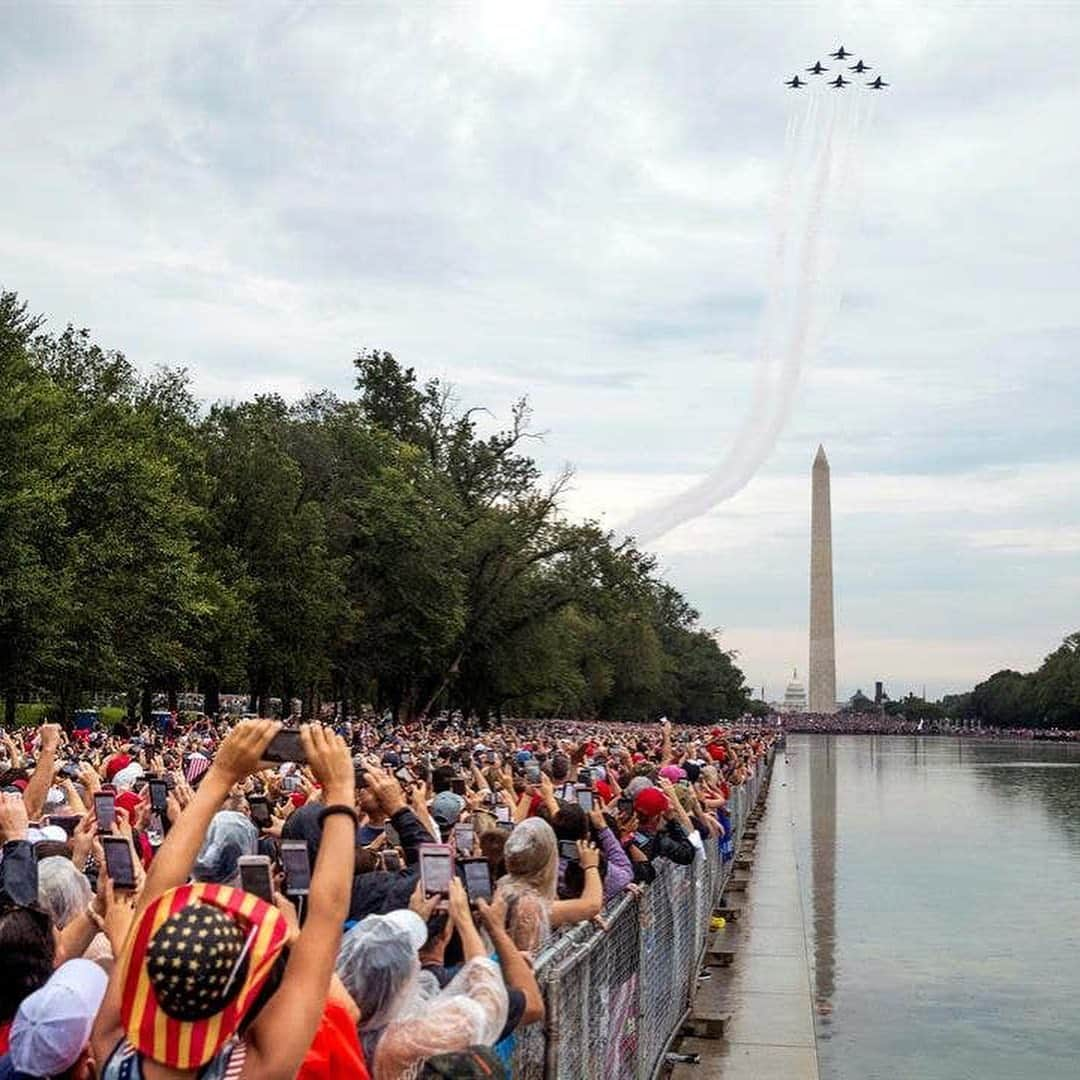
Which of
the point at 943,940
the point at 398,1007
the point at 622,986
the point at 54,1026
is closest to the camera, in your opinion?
the point at 54,1026

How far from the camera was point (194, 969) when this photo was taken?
322 centimetres

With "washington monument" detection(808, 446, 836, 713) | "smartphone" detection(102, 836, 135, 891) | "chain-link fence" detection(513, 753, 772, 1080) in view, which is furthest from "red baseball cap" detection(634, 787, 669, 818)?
"washington monument" detection(808, 446, 836, 713)

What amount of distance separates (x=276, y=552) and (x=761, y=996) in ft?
142

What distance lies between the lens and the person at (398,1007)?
A: 4.29 meters

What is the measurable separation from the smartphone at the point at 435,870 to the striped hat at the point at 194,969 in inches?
72.3

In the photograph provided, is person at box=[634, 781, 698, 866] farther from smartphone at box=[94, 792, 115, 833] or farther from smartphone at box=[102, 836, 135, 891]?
smartphone at box=[102, 836, 135, 891]

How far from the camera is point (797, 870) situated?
984 inches

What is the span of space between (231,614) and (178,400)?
1243cm

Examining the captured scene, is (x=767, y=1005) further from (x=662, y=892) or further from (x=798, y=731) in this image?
(x=798, y=731)

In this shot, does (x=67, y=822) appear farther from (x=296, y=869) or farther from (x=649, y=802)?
(x=649, y=802)

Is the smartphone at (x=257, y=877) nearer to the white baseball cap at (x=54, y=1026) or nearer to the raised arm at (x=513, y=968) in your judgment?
the white baseball cap at (x=54, y=1026)

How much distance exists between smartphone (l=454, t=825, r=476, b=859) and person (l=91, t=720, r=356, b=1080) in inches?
136

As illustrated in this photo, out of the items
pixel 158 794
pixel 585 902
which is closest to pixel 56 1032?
pixel 585 902

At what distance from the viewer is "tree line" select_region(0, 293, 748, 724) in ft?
138
